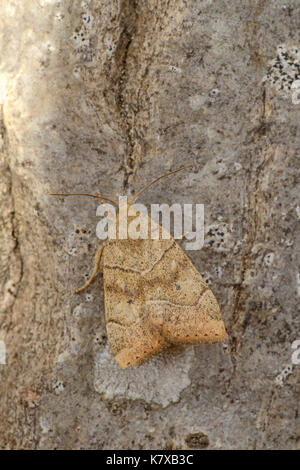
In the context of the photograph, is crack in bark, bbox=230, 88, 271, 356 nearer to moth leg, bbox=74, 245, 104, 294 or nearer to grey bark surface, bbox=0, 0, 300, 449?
grey bark surface, bbox=0, 0, 300, 449

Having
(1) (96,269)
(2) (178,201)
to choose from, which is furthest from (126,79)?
(1) (96,269)

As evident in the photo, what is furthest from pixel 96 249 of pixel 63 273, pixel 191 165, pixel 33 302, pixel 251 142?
pixel 251 142

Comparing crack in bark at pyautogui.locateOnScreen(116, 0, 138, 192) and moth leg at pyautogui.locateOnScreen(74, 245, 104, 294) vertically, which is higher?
crack in bark at pyautogui.locateOnScreen(116, 0, 138, 192)

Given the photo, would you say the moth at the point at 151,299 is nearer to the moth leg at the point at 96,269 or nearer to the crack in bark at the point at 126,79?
the moth leg at the point at 96,269

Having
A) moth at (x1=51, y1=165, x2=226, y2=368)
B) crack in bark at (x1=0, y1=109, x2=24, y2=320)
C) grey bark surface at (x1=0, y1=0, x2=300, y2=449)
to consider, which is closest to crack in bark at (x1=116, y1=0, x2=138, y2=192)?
grey bark surface at (x1=0, y1=0, x2=300, y2=449)

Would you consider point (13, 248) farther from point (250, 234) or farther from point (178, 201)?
point (250, 234)
